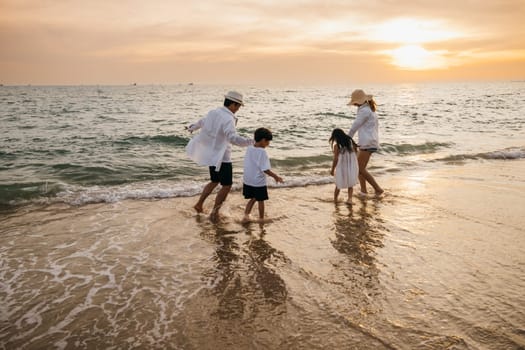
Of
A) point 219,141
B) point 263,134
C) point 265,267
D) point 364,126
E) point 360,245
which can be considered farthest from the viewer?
point 364,126

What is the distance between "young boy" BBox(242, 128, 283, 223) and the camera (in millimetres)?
5910

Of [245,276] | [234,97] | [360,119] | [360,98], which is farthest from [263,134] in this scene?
[360,98]

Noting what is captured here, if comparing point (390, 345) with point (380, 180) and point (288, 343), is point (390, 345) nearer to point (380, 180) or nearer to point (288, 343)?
point (288, 343)

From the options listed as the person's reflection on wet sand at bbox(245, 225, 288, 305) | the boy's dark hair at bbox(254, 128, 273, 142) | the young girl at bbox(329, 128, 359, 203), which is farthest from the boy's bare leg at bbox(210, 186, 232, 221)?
the young girl at bbox(329, 128, 359, 203)

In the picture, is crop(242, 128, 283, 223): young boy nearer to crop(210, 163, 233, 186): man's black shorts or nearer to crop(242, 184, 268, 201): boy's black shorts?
crop(242, 184, 268, 201): boy's black shorts

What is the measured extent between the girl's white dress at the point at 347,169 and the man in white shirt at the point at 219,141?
6.81 ft

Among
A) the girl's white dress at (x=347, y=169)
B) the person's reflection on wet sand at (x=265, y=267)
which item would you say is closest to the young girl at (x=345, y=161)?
the girl's white dress at (x=347, y=169)

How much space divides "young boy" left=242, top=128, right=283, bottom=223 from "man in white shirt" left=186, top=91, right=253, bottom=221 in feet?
0.63

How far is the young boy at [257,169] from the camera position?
19.4 feet

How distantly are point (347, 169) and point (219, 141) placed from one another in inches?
Result: 101

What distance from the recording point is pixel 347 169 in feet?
23.8

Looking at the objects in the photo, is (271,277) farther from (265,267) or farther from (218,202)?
(218,202)

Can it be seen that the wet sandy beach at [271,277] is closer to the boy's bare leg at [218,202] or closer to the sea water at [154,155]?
the boy's bare leg at [218,202]

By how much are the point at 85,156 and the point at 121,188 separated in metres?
4.99
